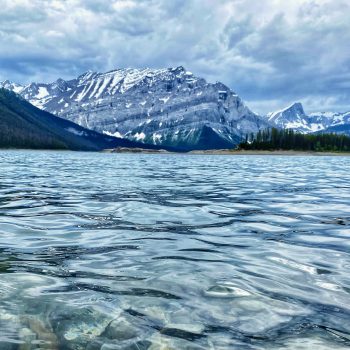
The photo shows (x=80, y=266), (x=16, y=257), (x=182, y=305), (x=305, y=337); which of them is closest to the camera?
(x=305, y=337)

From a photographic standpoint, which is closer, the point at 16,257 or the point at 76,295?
the point at 76,295

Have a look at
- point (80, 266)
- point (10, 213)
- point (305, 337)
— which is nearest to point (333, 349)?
point (305, 337)

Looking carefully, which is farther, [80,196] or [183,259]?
[80,196]

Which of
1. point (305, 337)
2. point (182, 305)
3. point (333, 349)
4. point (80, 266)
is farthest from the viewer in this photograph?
point (80, 266)

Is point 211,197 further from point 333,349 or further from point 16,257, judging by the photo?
point 333,349

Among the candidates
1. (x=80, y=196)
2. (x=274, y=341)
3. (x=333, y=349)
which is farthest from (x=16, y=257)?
(x=80, y=196)

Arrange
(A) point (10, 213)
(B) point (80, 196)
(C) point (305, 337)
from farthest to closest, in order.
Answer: (B) point (80, 196), (A) point (10, 213), (C) point (305, 337)

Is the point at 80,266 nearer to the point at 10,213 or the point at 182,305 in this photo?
the point at 182,305

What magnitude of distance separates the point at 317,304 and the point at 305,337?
161 centimetres

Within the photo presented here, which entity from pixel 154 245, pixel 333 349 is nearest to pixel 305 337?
pixel 333 349

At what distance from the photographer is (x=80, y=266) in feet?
32.5

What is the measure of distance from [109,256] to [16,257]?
2.38 m

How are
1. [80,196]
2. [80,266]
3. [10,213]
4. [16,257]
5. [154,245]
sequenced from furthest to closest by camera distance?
1. [80,196]
2. [10,213]
3. [154,245]
4. [16,257]
5. [80,266]

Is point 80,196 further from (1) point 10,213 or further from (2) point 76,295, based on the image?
(2) point 76,295
